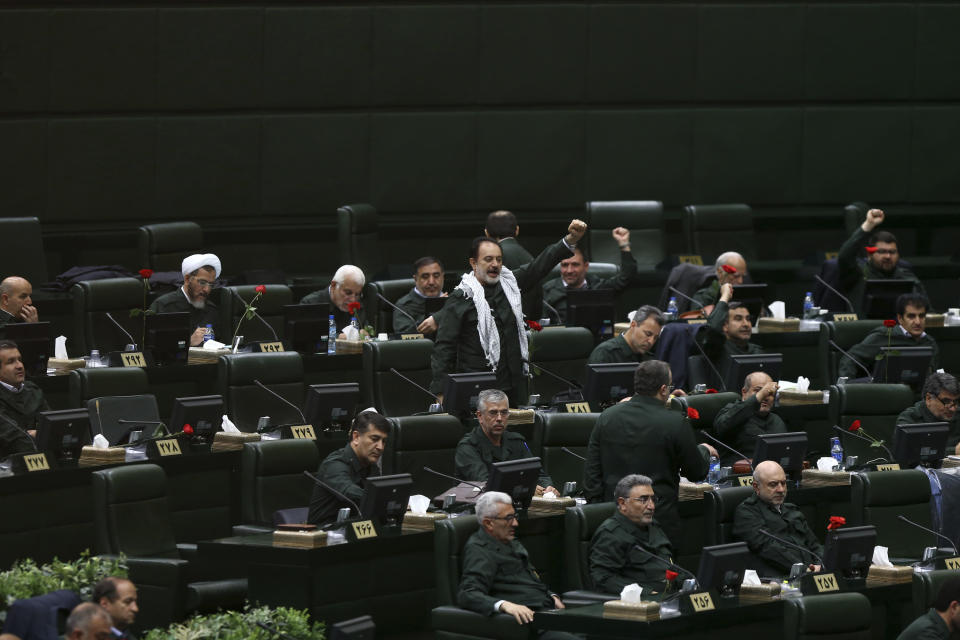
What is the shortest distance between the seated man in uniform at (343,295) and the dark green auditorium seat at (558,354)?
1.20 metres

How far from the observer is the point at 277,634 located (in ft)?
17.7

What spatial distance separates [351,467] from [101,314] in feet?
8.45

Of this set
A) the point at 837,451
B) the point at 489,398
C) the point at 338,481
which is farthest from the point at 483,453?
the point at 837,451

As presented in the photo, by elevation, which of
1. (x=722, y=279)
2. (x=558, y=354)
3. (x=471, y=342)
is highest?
(x=722, y=279)

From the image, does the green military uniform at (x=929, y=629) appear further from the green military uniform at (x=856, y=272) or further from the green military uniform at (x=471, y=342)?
the green military uniform at (x=856, y=272)

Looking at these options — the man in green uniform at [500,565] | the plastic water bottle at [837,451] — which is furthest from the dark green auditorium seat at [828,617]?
the plastic water bottle at [837,451]

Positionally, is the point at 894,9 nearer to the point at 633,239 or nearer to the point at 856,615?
the point at 633,239

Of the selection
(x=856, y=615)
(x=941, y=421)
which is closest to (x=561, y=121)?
(x=941, y=421)

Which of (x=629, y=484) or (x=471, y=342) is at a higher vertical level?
(x=471, y=342)

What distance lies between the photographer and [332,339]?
9336mm

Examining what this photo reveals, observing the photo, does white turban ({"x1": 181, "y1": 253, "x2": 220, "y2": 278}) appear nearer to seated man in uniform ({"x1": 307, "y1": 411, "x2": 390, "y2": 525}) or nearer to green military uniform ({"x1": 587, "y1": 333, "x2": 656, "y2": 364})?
green military uniform ({"x1": 587, "y1": 333, "x2": 656, "y2": 364})

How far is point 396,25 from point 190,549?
547 centimetres

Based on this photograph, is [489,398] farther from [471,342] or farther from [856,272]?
[856,272]

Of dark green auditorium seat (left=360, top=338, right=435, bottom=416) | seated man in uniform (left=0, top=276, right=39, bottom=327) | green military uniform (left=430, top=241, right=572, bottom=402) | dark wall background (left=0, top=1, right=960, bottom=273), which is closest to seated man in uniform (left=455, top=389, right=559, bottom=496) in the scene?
green military uniform (left=430, top=241, right=572, bottom=402)
